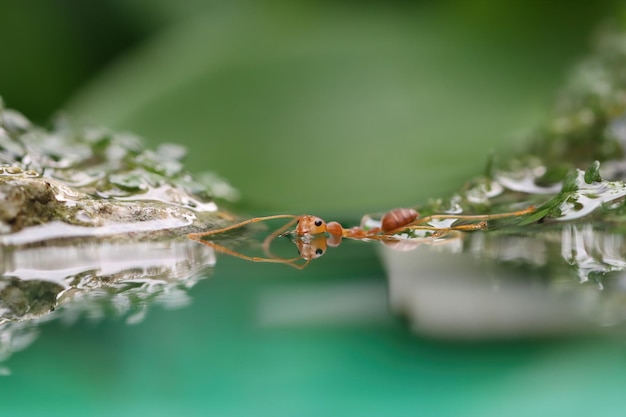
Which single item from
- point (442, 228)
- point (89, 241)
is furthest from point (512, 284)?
point (89, 241)

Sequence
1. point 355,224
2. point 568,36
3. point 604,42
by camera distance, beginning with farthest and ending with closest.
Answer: point 568,36
point 604,42
point 355,224

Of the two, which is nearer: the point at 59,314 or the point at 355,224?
the point at 59,314

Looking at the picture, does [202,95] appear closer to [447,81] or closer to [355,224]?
[447,81]

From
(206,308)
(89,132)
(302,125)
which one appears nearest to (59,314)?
(206,308)

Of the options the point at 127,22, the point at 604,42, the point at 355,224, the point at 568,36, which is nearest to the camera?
the point at 355,224

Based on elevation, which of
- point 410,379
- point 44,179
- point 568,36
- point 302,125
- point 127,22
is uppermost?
point 127,22

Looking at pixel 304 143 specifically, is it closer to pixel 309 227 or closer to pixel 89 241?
pixel 309 227

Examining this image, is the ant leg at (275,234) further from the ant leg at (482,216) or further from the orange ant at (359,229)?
the ant leg at (482,216)
